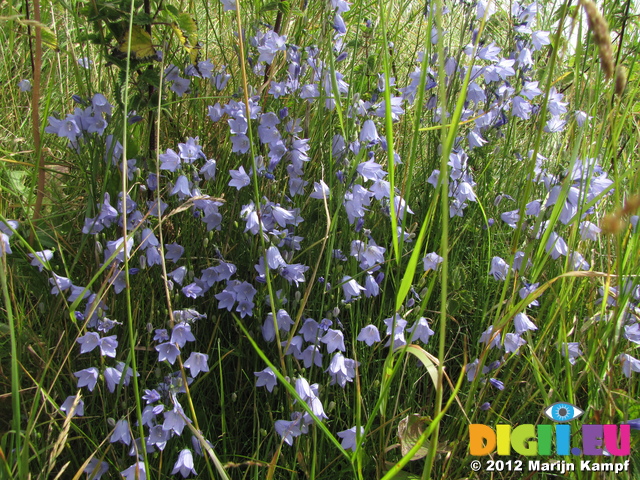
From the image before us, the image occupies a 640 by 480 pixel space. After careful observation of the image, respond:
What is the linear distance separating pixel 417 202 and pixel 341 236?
17.3 inches

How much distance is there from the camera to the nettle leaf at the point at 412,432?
53.3 inches

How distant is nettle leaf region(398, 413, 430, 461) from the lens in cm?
135

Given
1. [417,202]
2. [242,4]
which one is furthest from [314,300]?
[242,4]

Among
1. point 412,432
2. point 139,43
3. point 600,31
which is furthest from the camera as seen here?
point 139,43

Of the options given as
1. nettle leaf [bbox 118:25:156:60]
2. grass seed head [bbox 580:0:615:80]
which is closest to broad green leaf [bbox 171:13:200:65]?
nettle leaf [bbox 118:25:156:60]

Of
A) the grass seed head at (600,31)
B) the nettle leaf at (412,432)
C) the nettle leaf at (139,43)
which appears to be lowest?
the nettle leaf at (412,432)

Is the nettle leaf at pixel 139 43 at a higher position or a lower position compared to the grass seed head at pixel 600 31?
higher

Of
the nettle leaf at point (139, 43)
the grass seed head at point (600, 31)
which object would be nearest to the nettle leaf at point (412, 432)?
the grass seed head at point (600, 31)

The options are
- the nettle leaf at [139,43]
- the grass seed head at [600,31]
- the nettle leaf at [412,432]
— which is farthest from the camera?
the nettle leaf at [139,43]

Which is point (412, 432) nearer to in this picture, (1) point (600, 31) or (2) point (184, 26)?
(1) point (600, 31)

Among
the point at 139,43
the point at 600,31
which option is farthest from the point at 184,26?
the point at 600,31

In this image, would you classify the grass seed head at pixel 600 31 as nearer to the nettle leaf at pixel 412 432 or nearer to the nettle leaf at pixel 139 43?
the nettle leaf at pixel 412 432

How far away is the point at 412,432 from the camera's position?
1.38m

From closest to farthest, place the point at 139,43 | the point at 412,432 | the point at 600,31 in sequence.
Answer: the point at 600,31 → the point at 412,432 → the point at 139,43
